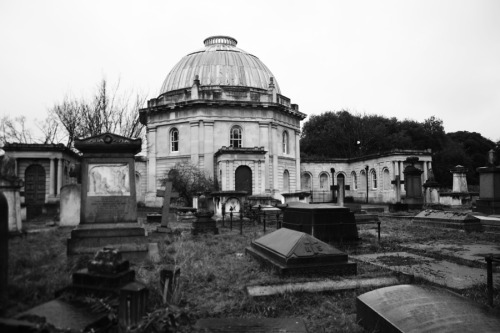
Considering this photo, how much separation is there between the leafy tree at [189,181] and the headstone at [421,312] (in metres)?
20.7

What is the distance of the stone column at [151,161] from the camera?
31.2 meters

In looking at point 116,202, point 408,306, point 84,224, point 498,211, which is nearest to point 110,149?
point 116,202

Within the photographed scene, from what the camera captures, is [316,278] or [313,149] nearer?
[316,278]

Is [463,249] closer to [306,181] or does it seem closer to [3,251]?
[3,251]

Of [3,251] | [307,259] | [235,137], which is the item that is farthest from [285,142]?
[3,251]

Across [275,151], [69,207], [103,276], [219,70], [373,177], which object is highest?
[219,70]

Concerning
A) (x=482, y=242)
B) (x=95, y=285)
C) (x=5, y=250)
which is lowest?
(x=482, y=242)

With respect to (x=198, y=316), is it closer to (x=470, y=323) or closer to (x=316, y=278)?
(x=316, y=278)

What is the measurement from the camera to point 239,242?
32.2 feet

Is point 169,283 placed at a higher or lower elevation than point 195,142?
lower

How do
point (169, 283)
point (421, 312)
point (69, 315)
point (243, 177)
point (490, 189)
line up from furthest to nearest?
1. point (243, 177)
2. point (490, 189)
3. point (169, 283)
4. point (421, 312)
5. point (69, 315)

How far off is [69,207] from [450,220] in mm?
13763

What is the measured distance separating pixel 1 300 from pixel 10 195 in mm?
10426

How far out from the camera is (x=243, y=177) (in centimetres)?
A: 2734
